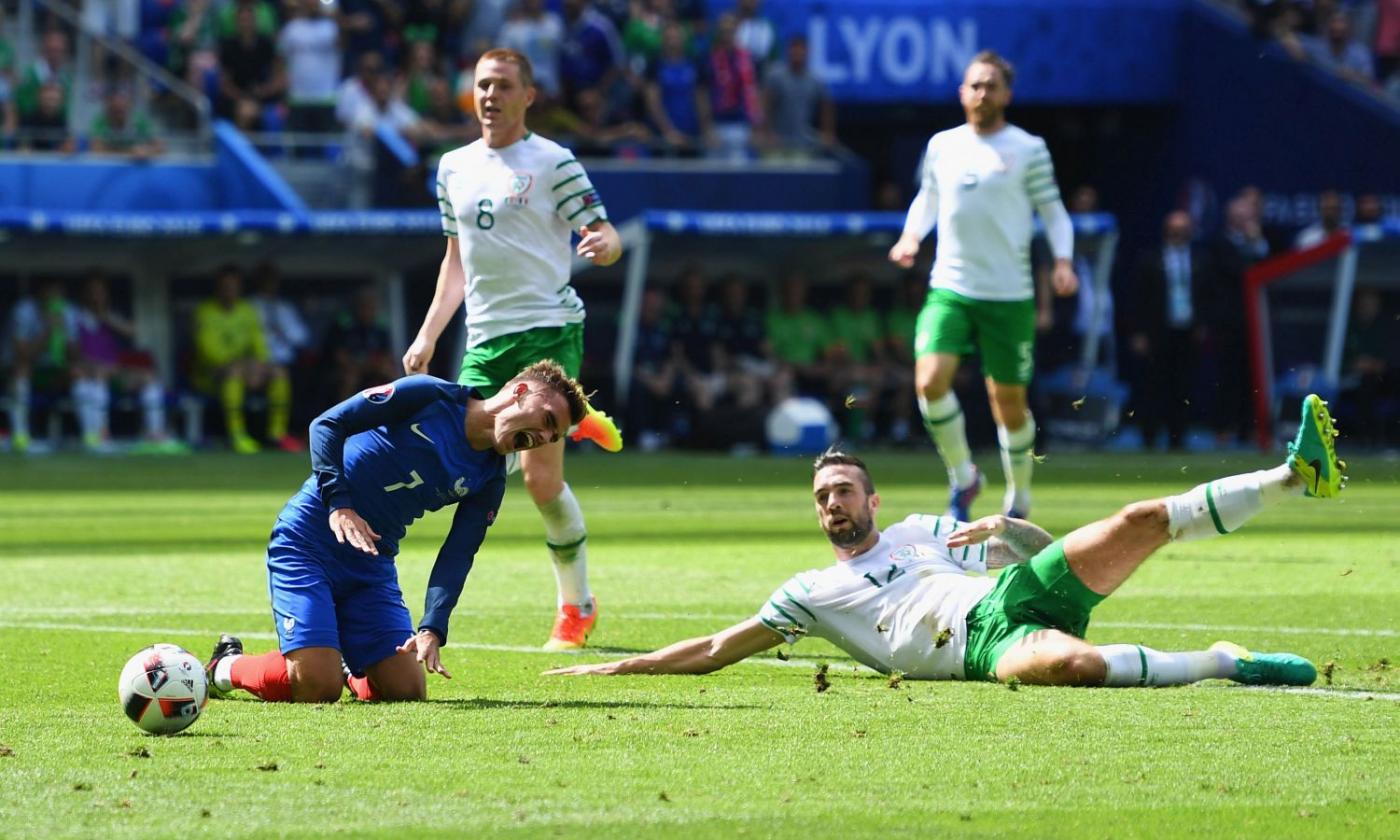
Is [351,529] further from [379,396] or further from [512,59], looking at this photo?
[512,59]

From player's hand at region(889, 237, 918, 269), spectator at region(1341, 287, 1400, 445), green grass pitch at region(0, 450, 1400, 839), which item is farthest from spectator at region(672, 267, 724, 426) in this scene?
green grass pitch at region(0, 450, 1400, 839)

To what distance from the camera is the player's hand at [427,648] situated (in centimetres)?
676

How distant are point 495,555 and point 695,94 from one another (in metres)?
15.5

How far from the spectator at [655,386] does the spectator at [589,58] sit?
3450 mm

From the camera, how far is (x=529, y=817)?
5012mm

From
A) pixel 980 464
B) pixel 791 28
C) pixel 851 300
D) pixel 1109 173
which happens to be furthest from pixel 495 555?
pixel 1109 173

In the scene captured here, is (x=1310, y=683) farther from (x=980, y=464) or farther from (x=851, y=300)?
(x=851, y=300)

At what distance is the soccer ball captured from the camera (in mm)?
6281

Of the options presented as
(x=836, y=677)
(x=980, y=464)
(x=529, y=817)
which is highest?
(x=529, y=817)

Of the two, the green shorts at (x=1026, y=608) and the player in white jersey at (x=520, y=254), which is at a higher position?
the player in white jersey at (x=520, y=254)

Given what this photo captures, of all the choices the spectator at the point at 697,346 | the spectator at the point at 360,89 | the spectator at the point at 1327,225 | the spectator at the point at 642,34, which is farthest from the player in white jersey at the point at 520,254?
the spectator at the point at 642,34

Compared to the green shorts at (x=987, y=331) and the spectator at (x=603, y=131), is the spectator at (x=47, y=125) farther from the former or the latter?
the green shorts at (x=987, y=331)

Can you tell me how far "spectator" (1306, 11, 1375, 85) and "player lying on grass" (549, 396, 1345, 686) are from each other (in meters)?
24.6

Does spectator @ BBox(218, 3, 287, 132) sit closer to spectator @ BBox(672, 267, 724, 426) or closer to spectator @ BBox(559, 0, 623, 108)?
spectator @ BBox(559, 0, 623, 108)
